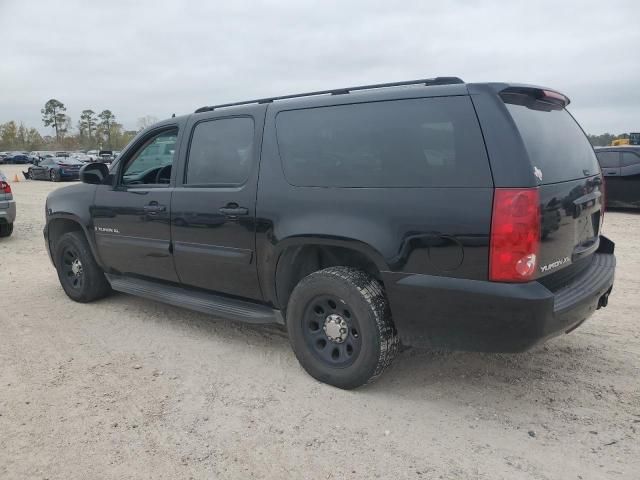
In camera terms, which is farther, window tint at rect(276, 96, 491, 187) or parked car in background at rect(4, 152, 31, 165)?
parked car in background at rect(4, 152, 31, 165)

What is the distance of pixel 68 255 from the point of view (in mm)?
5633

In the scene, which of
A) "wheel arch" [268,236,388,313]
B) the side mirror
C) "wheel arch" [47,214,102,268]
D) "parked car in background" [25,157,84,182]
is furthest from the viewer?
"parked car in background" [25,157,84,182]

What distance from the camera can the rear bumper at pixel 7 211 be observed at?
933 centimetres

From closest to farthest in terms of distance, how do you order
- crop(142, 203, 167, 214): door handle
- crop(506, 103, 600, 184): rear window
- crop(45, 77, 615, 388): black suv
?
crop(45, 77, 615, 388): black suv < crop(506, 103, 600, 184): rear window < crop(142, 203, 167, 214): door handle

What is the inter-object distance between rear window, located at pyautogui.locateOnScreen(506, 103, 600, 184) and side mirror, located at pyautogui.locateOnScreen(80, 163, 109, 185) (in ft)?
12.2

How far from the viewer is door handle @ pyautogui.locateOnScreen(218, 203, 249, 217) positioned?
3.79 metres

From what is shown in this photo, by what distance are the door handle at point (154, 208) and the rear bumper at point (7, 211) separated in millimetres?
6282

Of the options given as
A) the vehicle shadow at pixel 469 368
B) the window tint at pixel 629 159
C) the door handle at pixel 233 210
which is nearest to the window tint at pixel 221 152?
the door handle at pixel 233 210

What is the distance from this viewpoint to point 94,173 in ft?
16.2

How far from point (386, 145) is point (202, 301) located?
6.62 feet

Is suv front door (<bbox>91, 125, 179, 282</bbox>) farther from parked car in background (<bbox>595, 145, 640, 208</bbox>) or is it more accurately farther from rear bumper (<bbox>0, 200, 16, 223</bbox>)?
parked car in background (<bbox>595, 145, 640, 208</bbox>)

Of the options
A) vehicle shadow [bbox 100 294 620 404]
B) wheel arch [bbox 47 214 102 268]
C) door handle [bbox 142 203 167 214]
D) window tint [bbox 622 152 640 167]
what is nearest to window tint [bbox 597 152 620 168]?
window tint [bbox 622 152 640 167]

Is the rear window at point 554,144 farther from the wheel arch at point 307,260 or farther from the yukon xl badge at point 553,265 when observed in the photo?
the wheel arch at point 307,260

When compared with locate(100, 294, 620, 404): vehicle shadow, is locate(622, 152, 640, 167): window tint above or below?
above
